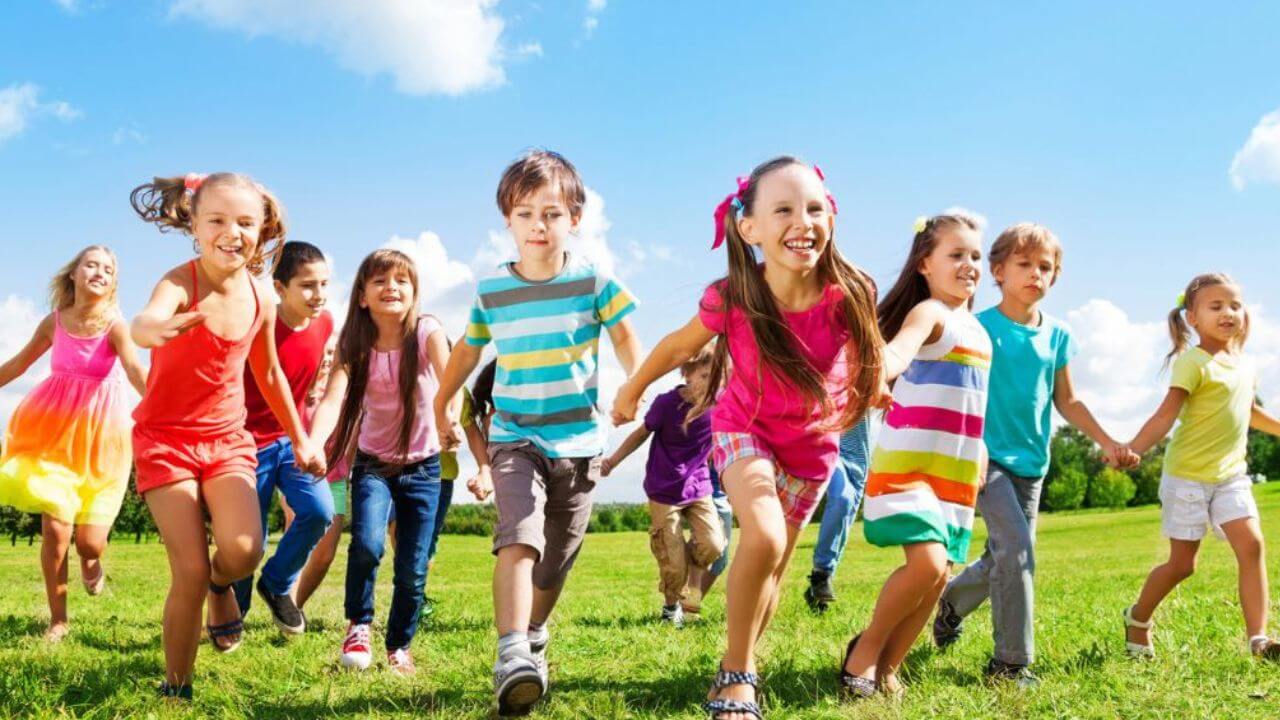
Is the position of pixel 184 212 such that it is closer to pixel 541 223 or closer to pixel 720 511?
pixel 541 223

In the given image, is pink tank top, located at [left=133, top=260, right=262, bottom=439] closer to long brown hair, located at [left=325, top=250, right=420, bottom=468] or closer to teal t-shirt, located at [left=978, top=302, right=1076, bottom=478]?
long brown hair, located at [left=325, top=250, right=420, bottom=468]

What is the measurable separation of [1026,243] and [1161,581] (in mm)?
2173

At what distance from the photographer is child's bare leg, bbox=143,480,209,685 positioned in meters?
4.33

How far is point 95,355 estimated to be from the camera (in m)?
7.88

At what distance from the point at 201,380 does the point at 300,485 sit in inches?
A: 64.6

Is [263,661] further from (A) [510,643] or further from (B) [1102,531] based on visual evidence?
(B) [1102,531]

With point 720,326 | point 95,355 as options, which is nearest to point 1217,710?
point 720,326

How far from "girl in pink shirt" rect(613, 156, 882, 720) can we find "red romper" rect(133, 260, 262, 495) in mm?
1843

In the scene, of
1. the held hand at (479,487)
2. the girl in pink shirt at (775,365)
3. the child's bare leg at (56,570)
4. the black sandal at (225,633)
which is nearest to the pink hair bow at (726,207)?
the girl in pink shirt at (775,365)

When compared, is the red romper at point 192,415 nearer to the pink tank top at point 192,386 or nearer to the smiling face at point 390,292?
the pink tank top at point 192,386

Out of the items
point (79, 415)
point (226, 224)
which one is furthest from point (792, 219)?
point (79, 415)

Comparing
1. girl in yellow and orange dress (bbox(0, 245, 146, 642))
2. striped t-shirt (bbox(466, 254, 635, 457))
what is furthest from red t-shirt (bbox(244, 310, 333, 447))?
girl in yellow and orange dress (bbox(0, 245, 146, 642))

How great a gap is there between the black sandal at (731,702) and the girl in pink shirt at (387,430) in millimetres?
1992

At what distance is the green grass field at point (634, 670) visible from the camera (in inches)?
170
